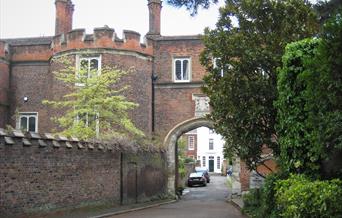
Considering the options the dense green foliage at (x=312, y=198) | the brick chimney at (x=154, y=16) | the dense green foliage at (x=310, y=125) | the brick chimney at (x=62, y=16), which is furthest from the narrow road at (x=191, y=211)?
the brick chimney at (x=62, y=16)

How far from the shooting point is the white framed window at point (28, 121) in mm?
31859

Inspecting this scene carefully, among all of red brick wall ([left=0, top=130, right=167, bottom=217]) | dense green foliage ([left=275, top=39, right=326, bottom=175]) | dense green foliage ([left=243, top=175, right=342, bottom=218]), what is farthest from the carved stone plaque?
dense green foliage ([left=243, top=175, right=342, bottom=218])

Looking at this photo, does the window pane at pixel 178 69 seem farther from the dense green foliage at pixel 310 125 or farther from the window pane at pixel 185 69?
the dense green foliage at pixel 310 125

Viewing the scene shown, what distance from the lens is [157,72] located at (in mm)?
31984

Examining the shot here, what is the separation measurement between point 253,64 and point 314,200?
298 inches

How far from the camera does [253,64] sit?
15688 mm

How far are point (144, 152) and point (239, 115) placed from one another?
1149 centimetres

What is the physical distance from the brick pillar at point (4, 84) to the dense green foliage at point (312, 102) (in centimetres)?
2242

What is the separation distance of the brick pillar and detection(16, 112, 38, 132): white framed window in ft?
2.92

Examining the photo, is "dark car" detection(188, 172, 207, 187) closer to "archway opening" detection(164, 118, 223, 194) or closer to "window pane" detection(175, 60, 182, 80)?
"archway opening" detection(164, 118, 223, 194)

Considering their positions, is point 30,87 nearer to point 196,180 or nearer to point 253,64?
point 253,64

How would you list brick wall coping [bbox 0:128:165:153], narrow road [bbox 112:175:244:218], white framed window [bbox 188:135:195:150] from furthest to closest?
1. white framed window [bbox 188:135:195:150]
2. narrow road [bbox 112:175:244:218]
3. brick wall coping [bbox 0:128:165:153]

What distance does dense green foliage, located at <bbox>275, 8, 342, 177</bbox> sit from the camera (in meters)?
6.89

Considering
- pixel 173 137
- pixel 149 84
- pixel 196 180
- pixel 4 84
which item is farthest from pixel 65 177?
pixel 196 180
